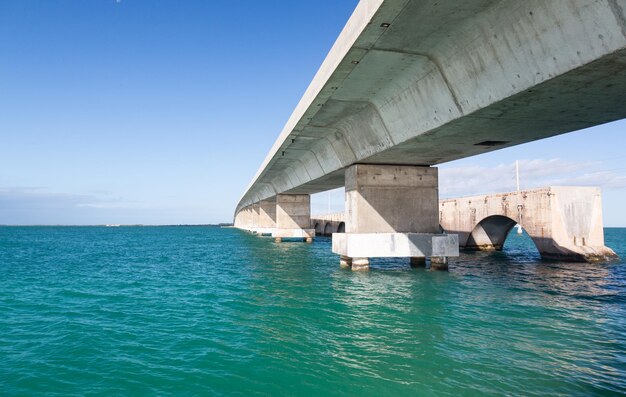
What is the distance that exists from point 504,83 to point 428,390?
22.1 feet

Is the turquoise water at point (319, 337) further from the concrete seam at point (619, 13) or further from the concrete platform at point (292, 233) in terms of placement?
the concrete platform at point (292, 233)

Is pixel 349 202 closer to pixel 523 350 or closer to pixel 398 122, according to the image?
pixel 398 122

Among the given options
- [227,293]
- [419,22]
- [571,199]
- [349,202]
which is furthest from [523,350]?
[571,199]

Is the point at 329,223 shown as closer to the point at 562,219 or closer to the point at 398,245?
the point at 562,219

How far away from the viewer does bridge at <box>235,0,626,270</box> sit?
771 cm

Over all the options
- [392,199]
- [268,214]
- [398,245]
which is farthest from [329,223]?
[398,245]

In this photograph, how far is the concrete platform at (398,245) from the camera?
19.6 m

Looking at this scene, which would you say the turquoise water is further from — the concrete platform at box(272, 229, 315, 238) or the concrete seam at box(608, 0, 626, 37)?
the concrete platform at box(272, 229, 315, 238)

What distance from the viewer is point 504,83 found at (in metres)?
9.15

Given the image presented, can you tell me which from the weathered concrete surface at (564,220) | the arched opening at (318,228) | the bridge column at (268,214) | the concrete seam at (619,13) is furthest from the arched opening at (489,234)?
the arched opening at (318,228)

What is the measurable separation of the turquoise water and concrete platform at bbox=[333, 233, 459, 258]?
5.45 ft

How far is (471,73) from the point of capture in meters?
10.0

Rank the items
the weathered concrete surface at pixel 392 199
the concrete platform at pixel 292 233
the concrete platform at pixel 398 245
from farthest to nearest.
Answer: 1. the concrete platform at pixel 292 233
2. the weathered concrete surface at pixel 392 199
3. the concrete platform at pixel 398 245

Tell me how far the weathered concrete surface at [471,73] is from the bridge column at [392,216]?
3787 millimetres
